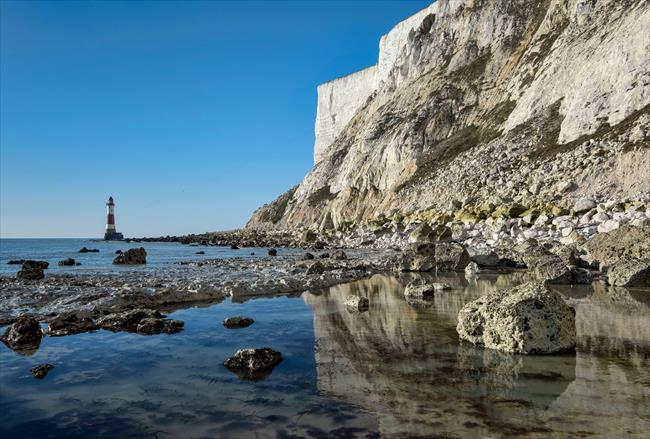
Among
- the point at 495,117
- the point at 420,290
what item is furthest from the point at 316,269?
the point at 495,117

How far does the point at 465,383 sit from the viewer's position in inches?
228

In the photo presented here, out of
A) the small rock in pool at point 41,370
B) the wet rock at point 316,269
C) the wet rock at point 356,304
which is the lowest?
the small rock in pool at point 41,370

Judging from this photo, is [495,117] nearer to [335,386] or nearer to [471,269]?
[471,269]

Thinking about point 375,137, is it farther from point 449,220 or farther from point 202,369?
point 202,369

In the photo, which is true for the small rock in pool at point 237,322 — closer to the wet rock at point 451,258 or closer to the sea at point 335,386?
the sea at point 335,386

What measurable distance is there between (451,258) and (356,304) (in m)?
9.64

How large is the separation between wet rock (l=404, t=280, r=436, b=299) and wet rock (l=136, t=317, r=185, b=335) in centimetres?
648

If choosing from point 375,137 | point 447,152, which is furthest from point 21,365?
point 375,137

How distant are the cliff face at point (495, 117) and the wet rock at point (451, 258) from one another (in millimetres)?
15242

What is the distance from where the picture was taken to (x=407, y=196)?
5525 cm

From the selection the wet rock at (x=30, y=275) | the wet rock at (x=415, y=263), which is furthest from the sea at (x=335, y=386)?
the wet rock at (x=30, y=275)

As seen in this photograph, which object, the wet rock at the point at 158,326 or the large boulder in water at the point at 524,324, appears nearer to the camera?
the large boulder in water at the point at 524,324

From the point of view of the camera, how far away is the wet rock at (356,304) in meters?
11.3

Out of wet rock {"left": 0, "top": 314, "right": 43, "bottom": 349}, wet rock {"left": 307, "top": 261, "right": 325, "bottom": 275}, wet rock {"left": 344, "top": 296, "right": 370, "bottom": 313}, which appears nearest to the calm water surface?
wet rock {"left": 0, "top": 314, "right": 43, "bottom": 349}
